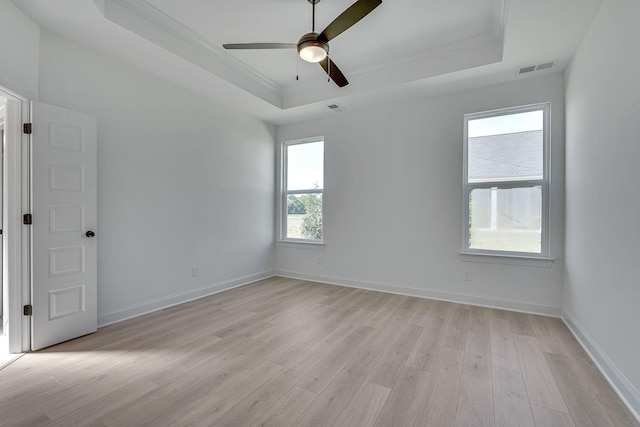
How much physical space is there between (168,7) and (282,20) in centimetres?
103

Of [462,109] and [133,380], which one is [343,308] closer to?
[133,380]

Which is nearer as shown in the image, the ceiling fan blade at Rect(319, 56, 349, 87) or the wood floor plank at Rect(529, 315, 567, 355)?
the wood floor plank at Rect(529, 315, 567, 355)

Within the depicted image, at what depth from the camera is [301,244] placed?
5113 millimetres

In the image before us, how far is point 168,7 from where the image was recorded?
266cm

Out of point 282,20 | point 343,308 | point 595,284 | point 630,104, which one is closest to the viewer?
point 630,104

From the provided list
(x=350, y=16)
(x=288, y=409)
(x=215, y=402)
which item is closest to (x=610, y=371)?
(x=288, y=409)

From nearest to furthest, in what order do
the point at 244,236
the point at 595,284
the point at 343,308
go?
1. the point at 595,284
2. the point at 343,308
3. the point at 244,236

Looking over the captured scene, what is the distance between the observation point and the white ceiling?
8.09ft

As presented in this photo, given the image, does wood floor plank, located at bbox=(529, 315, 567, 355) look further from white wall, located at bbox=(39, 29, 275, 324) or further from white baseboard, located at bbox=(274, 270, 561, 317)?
white wall, located at bbox=(39, 29, 275, 324)

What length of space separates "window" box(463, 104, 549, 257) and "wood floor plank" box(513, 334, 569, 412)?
4.22ft

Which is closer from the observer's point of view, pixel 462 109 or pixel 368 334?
pixel 368 334

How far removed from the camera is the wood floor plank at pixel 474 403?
5.44ft

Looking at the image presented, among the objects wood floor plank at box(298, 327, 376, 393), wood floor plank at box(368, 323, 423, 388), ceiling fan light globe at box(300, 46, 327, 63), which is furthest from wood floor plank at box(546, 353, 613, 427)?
ceiling fan light globe at box(300, 46, 327, 63)

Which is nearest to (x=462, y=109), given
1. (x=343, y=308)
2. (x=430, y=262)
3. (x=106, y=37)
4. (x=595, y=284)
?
(x=430, y=262)
